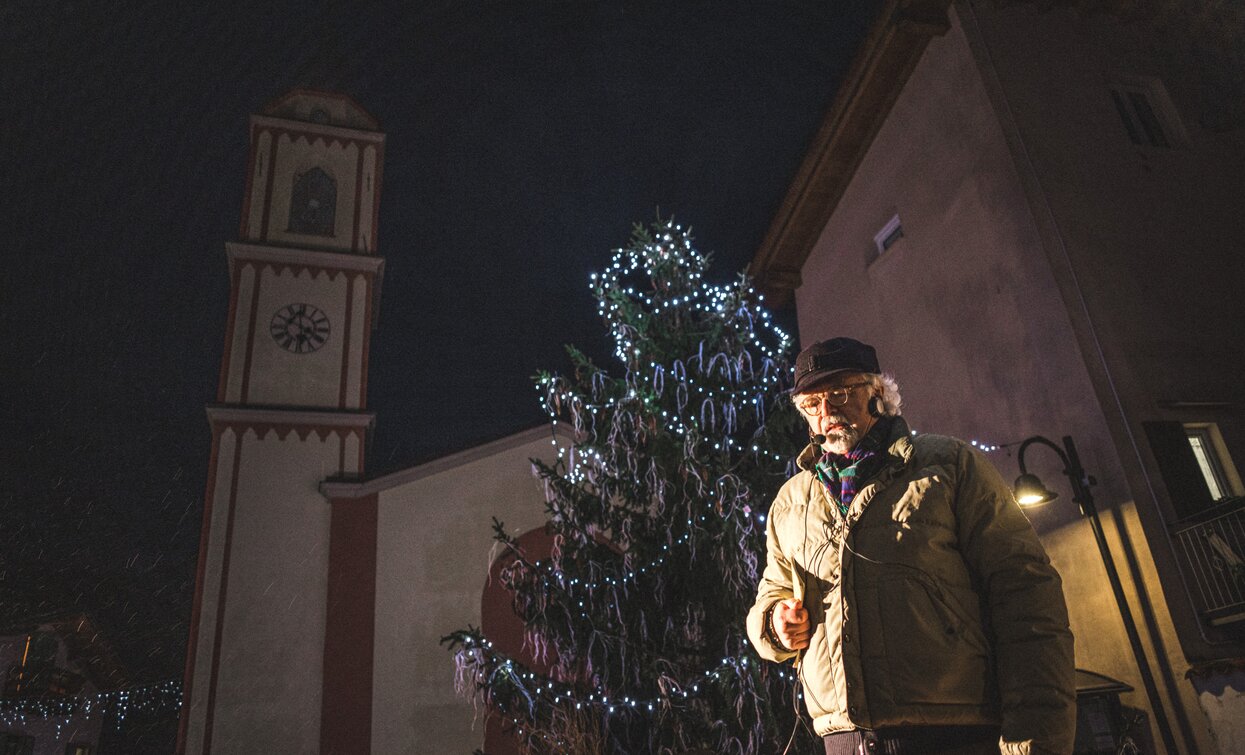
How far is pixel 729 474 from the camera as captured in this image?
7.06 metres

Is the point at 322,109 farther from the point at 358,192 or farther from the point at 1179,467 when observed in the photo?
the point at 1179,467

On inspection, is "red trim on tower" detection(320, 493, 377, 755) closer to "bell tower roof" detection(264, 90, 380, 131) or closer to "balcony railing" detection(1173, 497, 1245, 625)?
"bell tower roof" detection(264, 90, 380, 131)

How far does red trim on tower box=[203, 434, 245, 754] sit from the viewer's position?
34.8 ft

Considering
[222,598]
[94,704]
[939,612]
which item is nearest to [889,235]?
[939,612]

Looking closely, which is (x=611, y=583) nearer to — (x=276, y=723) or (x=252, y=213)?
(x=276, y=723)

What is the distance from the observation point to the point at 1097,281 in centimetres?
802

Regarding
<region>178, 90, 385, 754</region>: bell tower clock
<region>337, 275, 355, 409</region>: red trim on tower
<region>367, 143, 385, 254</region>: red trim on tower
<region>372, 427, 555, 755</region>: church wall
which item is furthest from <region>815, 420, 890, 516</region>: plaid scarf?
<region>367, 143, 385, 254</region>: red trim on tower

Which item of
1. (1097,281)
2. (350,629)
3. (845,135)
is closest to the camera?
(1097,281)

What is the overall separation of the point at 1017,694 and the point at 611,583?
581 cm

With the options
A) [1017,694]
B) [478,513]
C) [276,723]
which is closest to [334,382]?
[478,513]

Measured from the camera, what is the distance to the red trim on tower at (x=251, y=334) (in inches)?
518

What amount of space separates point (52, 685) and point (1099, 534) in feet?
92.1

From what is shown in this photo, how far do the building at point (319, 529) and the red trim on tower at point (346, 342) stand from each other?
27 millimetres

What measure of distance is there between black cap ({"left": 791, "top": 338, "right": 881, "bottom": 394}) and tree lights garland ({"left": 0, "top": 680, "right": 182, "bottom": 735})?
2050cm
